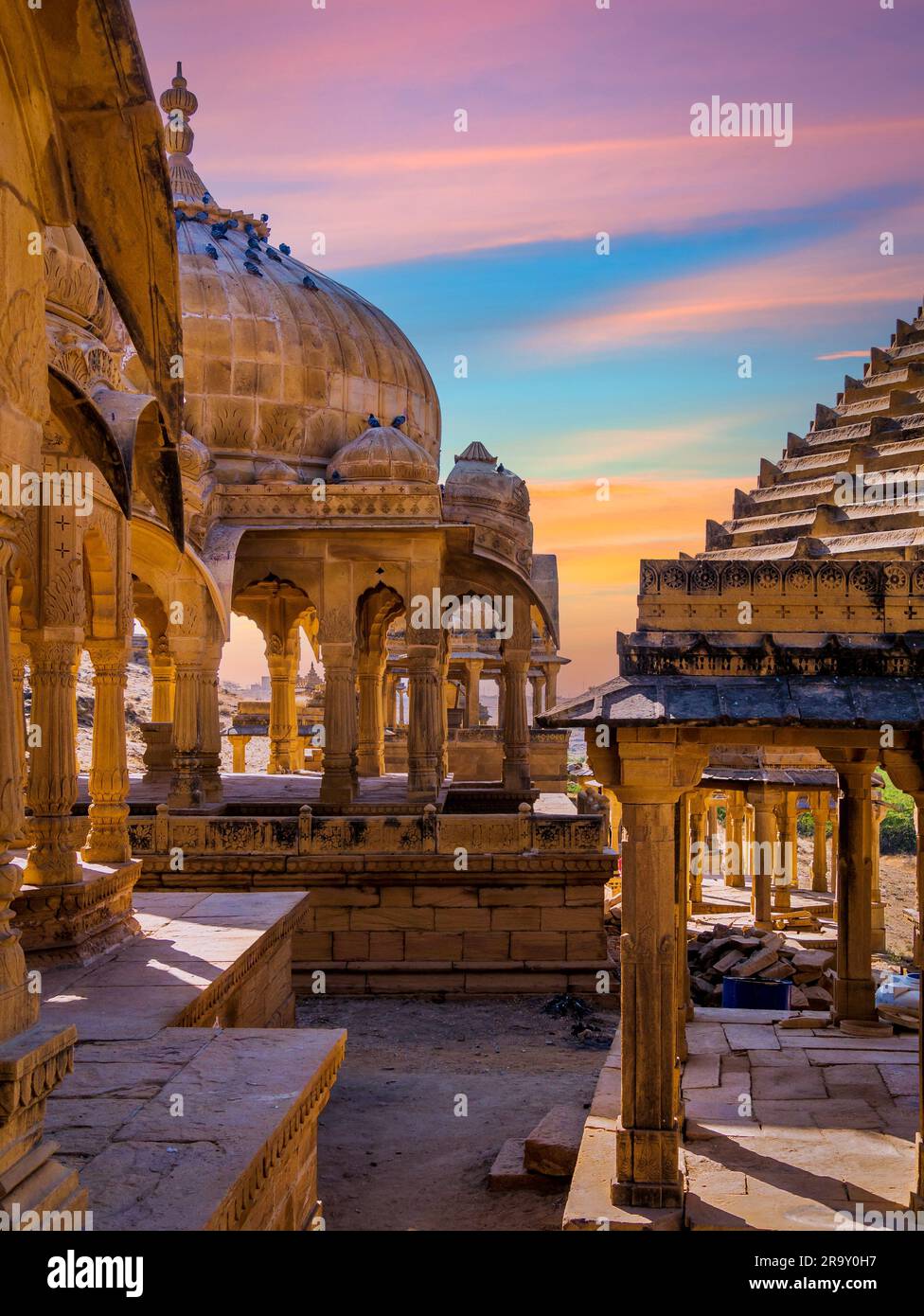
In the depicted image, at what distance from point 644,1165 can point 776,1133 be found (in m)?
1.38

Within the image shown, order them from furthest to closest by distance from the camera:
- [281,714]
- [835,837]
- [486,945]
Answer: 1. [281,714]
2. [835,837]
3. [486,945]

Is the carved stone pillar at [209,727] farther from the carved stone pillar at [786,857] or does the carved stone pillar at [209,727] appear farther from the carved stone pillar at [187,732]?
the carved stone pillar at [786,857]

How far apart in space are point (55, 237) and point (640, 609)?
4.10m

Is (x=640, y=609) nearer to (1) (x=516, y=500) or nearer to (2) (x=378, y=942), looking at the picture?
(2) (x=378, y=942)

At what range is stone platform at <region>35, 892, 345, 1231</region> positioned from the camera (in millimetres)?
4371

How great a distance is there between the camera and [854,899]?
899 cm

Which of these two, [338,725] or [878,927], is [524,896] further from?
[878,927]

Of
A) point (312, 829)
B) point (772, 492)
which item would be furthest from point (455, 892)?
point (772, 492)

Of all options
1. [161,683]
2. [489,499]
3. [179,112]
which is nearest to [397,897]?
[489,499]

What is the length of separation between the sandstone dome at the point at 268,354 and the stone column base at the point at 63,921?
9.63 meters

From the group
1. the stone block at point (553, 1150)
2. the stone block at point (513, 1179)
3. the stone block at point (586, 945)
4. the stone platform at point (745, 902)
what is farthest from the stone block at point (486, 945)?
the stone platform at point (745, 902)

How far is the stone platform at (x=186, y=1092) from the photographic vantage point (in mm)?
4371

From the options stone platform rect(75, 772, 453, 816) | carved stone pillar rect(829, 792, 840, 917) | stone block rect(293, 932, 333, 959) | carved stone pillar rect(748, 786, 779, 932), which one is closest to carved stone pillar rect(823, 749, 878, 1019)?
carved stone pillar rect(829, 792, 840, 917)

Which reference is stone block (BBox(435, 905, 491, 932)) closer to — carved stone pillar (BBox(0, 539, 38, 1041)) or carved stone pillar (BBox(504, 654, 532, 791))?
carved stone pillar (BBox(504, 654, 532, 791))
